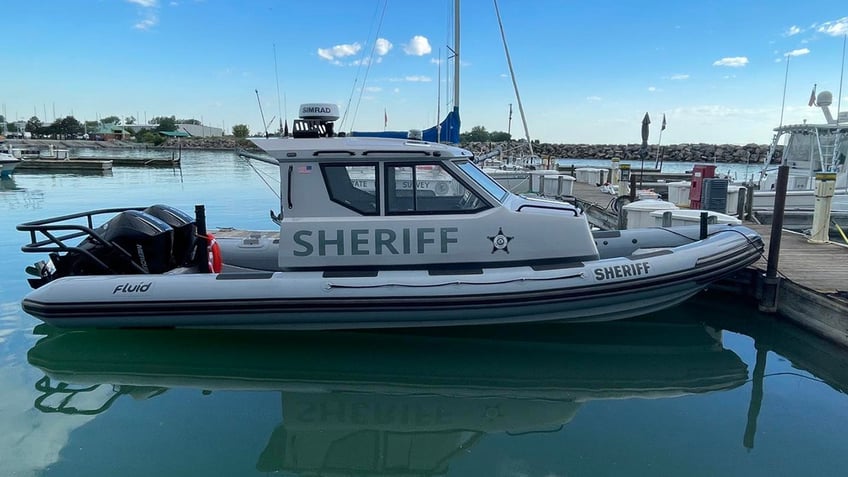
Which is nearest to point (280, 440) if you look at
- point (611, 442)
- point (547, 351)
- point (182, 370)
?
point (182, 370)

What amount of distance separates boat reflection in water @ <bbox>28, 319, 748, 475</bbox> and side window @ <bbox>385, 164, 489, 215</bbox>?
1.35m

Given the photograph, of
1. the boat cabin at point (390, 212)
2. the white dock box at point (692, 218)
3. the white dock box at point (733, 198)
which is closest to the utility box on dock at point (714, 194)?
the white dock box at point (733, 198)

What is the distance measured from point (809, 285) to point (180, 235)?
6.54 meters

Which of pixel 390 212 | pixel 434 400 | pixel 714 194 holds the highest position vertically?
pixel 390 212

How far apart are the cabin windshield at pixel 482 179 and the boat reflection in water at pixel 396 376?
145 centimetres

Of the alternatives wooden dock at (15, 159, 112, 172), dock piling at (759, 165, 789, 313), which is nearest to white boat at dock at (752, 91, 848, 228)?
dock piling at (759, 165, 789, 313)

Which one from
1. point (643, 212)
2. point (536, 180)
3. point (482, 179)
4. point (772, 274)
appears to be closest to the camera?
point (482, 179)

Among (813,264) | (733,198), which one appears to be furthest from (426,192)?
(733,198)

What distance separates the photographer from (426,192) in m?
4.98

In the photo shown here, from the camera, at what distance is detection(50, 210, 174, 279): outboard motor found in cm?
509

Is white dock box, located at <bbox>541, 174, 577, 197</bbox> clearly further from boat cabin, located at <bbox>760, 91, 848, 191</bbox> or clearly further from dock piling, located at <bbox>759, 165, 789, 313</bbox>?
dock piling, located at <bbox>759, 165, 789, 313</bbox>

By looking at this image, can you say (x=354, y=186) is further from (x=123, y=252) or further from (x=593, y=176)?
(x=593, y=176)

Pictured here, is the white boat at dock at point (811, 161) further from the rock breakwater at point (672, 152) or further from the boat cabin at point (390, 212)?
the rock breakwater at point (672, 152)

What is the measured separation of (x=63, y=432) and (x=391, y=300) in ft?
8.46
